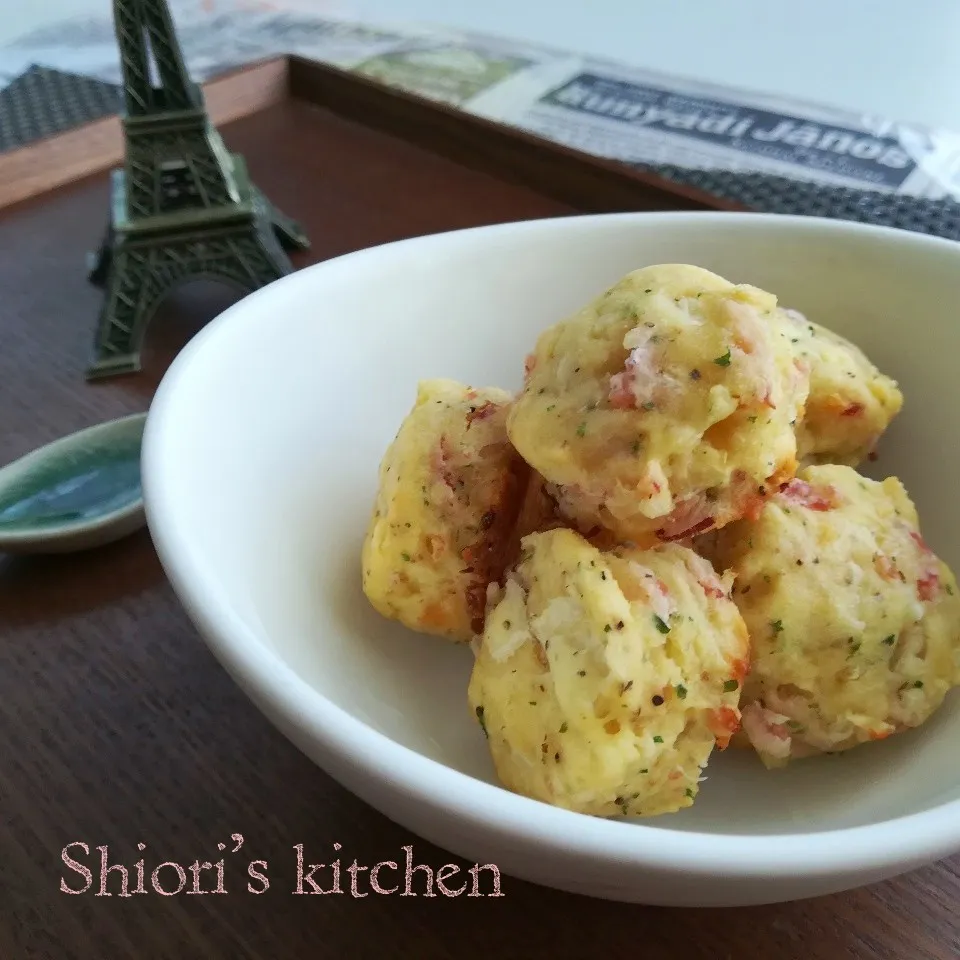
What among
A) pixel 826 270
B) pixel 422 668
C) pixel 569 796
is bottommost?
pixel 422 668

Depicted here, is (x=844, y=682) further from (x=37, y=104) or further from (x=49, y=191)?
(x=37, y=104)

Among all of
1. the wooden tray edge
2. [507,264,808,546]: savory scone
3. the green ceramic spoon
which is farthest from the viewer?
the wooden tray edge

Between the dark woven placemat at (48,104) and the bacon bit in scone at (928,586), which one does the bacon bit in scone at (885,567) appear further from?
the dark woven placemat at (48,104)

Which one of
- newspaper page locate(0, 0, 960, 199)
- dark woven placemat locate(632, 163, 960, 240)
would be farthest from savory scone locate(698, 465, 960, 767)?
newspaper page locate(0, 0, 960, 199)

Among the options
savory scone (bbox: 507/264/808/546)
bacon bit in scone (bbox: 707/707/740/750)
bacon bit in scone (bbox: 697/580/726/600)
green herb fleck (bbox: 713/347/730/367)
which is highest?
green herb fleck (bbox: 713/347/730/367)

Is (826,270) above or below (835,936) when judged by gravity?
above

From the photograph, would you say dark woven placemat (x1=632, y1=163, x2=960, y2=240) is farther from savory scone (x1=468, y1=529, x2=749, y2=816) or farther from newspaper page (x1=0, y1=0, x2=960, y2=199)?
savory scone (x1=468, y1=529, x2=749, y2=816)

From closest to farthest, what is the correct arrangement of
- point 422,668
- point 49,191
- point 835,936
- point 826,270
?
point 835,936, point 422,668, point 826,270, point 49,191

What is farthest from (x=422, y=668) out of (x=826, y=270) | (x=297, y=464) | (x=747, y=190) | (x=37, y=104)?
(x=37, y=104)
